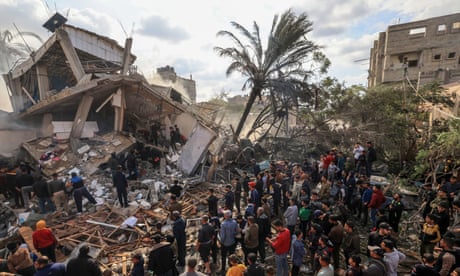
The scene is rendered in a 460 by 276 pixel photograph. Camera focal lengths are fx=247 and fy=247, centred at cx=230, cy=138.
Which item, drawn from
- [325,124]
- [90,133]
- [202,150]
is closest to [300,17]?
[325,124]

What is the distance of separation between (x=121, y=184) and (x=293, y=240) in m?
5.94

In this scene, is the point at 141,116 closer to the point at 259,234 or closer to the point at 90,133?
the point at 90,133

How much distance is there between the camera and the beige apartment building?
22.7 m

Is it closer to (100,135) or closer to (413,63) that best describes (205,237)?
(100,135)

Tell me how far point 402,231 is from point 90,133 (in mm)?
14221

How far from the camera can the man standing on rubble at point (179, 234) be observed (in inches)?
222

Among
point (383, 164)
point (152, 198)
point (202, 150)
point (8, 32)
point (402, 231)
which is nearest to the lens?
point (402, 231)

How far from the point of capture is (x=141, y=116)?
15586 millimetres

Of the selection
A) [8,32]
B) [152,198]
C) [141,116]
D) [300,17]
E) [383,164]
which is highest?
[8,32]

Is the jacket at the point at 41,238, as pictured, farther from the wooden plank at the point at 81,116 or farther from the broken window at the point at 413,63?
→ the broken window at the point at 413,63

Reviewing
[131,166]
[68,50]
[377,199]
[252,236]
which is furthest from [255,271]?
[68,50]

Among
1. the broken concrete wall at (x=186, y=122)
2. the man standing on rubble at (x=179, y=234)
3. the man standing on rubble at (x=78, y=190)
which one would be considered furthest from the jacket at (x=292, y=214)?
the broken concrete wall at (x=186, y=122)

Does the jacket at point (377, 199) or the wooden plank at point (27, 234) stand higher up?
the jacket at point (377, 199)

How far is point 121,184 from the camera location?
27.5 feet
